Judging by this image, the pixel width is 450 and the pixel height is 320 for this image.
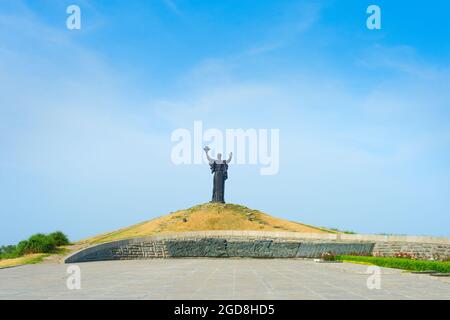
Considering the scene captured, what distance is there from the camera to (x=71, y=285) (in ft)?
48.8

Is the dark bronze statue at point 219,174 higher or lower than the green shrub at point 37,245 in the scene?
higher

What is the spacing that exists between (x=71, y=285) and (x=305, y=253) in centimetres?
2829

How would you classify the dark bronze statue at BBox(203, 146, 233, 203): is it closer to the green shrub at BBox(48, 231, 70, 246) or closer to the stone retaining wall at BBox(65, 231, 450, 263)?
the stone retaining wall at BBox(65, 231, 450, 263)

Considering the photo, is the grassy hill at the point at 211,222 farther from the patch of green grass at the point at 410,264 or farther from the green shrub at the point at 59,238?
the patch of green grass at the point at 410,264

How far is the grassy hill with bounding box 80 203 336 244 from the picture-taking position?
163 feet

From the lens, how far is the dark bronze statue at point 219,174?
175ft

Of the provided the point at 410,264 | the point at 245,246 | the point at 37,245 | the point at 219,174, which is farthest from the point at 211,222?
the point at 410,264

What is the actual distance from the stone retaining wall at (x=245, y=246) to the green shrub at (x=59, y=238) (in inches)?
122

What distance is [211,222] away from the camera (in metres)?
50.5

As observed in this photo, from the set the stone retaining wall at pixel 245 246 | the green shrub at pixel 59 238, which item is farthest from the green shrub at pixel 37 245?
the stone retaining wall at pixel 245 246

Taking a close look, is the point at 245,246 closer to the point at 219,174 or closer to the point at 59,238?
the point at 219,174

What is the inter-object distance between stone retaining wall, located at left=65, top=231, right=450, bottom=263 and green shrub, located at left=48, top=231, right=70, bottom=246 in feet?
10.1

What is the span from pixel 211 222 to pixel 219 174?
587 centimetres
